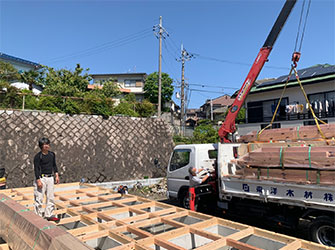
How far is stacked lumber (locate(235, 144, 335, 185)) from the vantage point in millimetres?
4753

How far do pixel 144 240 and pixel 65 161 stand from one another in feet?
35.7

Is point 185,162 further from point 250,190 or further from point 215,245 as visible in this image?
point 215,245

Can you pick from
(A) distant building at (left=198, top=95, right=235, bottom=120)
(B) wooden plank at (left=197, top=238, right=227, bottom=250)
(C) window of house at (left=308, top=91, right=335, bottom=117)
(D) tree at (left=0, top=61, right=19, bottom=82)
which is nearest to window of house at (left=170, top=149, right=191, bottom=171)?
(B) wooden plank at (left=197, top=238, right=227, bottom=250)

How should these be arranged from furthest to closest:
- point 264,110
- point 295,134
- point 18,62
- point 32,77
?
point 18,62
point 32,77
point 264,110
point 295,134

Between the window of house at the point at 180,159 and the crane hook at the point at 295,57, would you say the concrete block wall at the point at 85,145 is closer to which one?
the window of house at the point at 180,159

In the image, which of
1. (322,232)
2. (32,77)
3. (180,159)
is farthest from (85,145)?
(32,77)

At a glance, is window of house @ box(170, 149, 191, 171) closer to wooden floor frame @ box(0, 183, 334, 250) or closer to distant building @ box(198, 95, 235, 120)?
wooden floor frame @ box(0, 183, 334, 250)

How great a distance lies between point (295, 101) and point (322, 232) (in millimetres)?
14740

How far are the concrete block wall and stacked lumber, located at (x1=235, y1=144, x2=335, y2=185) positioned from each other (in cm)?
947

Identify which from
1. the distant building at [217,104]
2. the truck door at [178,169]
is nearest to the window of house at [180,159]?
the truck door at [178,169]

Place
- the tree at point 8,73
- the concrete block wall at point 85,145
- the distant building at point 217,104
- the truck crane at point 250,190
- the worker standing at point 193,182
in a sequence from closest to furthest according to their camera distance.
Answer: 1. the truck crane at point 250,190
2. the worker standing at point 193,182
3. the concrete block wall at point 85,145
4. the tree at point 8,73
5. the distant building at point 217,104

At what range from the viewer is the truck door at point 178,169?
8.12 meters

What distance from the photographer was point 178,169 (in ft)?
27.7

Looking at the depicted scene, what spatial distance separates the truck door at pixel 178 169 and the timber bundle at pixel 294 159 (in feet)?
6.50
